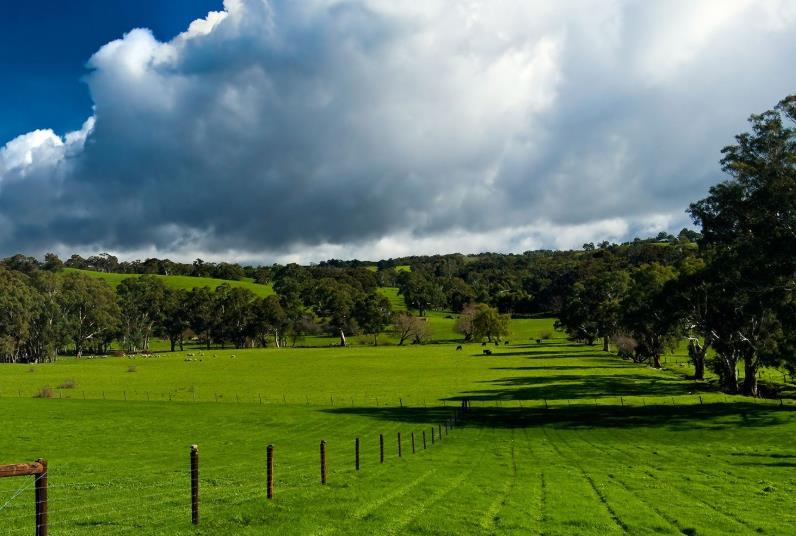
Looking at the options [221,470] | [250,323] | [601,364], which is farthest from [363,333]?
[221,470]

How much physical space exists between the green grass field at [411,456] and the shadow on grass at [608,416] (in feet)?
0.74

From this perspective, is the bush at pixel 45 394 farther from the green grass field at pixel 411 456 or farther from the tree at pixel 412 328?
the tree at pixel 412 328

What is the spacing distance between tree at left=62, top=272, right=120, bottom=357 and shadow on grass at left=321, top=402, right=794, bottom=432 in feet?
416

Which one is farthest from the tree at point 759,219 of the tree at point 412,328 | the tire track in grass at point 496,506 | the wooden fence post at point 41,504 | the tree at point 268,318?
the tree at point 268,318

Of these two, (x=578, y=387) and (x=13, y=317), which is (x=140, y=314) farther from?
(x=578, y=387)

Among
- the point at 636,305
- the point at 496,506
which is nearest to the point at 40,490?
the point at 496,506

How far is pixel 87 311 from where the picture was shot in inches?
6235

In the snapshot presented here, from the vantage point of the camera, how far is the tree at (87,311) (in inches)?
6107

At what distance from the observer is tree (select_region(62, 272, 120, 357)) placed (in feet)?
509

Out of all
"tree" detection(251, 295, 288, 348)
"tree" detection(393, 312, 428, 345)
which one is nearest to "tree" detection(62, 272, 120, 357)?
"tree" detection(251, 295, 288, 348)

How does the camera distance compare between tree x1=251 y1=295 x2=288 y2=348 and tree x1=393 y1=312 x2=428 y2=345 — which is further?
tree x1=393 y1=312 x2=428 y2=345

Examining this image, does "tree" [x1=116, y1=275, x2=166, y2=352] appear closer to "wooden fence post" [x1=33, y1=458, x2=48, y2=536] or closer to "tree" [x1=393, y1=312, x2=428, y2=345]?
"tree" [x1=393, y1=312, x2=428, y2=345]

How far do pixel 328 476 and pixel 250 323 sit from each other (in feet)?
540

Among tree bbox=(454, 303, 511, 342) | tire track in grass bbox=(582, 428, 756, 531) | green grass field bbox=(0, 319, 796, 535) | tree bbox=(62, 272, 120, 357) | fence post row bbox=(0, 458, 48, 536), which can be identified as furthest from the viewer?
tree bbox=(454, 303, 511, 342)
